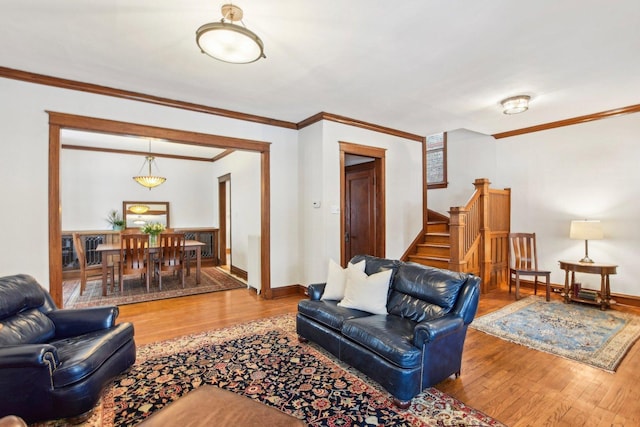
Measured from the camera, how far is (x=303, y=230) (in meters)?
5.09

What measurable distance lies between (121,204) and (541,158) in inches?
344

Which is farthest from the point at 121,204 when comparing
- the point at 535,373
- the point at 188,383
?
the point at 535,373

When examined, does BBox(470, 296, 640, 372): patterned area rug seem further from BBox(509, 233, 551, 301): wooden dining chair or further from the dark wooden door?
the dark wooden door

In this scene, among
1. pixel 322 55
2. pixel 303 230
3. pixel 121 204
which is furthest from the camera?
pixel 121 204

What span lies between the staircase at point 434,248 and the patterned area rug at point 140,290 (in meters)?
3.27

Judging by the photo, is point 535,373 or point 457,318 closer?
point 457,318

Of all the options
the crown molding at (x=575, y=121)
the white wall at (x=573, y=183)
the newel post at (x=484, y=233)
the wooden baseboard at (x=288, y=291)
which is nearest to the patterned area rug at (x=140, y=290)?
the wooden baseboard at (x=288, y=291)

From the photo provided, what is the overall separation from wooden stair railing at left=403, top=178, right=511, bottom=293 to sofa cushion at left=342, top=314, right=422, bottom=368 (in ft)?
8.52

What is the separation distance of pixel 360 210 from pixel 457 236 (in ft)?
5.77

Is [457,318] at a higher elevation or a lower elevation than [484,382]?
higher

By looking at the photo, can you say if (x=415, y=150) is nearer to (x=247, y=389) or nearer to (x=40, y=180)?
(x=247, y=389)

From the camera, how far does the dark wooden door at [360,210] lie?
5.53m

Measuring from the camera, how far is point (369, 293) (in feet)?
9.45

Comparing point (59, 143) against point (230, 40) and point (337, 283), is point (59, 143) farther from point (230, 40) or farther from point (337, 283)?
point (337, 283)
